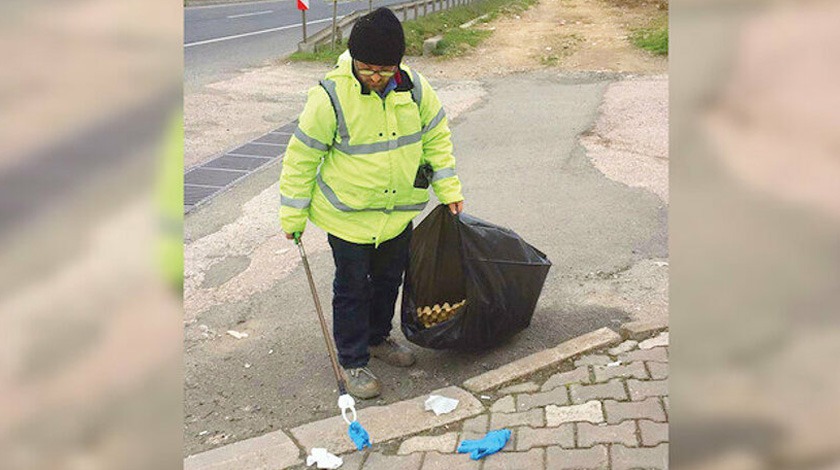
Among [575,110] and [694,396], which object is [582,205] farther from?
[694,396]

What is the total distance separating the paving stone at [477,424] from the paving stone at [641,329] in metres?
1.02

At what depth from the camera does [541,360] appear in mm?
4199

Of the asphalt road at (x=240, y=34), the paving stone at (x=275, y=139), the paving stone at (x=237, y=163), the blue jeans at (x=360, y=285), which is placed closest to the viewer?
the blue jeans at (x=360, y=285)

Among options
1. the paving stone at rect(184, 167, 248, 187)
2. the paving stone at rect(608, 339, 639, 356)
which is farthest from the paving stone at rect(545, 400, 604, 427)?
the paving stone at rect(184, 167, 248, 187)

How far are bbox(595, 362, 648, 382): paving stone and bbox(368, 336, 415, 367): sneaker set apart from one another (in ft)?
2.98

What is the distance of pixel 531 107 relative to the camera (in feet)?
36.0

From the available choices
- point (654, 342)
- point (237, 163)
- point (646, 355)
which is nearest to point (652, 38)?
point (237, 163)

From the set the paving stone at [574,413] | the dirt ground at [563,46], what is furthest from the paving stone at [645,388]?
the dirt ground at [563,46]

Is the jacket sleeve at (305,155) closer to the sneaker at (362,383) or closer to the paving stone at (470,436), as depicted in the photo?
the sneaker at (362,383)

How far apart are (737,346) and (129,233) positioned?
607mm

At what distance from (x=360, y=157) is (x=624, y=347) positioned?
61.0 inches

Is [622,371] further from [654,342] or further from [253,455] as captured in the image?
[253,455]

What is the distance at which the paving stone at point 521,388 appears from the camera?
13.0 feet

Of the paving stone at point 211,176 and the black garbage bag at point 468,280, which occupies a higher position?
the black garbage bag at point 468,280
